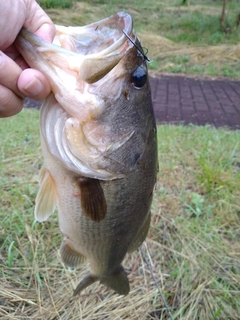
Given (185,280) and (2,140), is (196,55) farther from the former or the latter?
(185,280)

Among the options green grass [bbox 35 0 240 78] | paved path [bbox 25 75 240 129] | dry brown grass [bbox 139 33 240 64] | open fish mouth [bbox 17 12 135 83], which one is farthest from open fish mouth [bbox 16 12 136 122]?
dry brown grass [bbox 139 33 240 64]

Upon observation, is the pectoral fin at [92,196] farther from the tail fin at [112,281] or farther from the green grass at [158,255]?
the green grass at [158,255]

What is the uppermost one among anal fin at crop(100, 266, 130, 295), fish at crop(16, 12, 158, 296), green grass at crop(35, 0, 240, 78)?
fish at crop(16, 12, 158, 296)

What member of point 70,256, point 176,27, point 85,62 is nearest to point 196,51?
point 176,27

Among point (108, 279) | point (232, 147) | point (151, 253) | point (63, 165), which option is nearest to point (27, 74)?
point (63, 165)

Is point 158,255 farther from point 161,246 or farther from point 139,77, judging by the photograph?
point 139,77

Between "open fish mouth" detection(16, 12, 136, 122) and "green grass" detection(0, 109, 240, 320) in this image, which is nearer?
"open fish mouth" detection(16, 12, 136, 122)

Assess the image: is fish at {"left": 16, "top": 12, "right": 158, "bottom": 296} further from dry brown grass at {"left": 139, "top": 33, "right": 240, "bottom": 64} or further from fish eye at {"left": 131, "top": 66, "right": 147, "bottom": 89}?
dry brown grass at {"left": 139, "top": 33, "right": 240, "bottom": 64}
